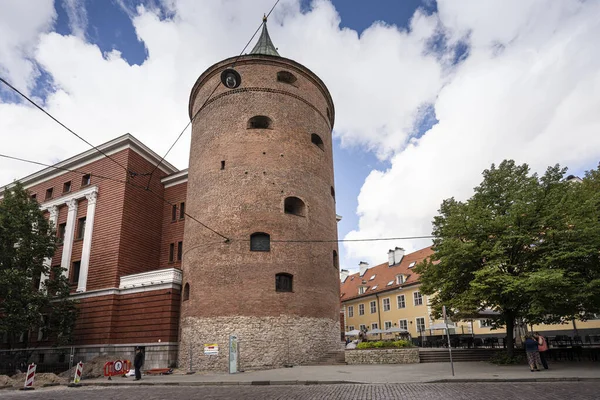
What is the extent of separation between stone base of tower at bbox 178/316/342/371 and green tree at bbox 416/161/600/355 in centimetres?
625

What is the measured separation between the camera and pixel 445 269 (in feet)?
59.0

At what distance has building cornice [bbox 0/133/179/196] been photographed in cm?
2828

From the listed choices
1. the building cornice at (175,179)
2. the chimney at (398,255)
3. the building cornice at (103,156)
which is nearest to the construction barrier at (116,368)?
the building cornice at (175,179)

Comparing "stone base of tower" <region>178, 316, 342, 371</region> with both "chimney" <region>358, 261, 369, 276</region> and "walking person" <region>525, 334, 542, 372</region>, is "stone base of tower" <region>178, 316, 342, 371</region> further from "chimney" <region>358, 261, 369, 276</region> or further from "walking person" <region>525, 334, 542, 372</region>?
"chimney" <region>358, 261, 369, 276</region>

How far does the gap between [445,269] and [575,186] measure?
6238 mm

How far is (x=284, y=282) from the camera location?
2133cm

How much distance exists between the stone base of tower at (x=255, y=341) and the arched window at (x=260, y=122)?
1041 centimetres

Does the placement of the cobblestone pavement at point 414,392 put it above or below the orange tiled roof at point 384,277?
below

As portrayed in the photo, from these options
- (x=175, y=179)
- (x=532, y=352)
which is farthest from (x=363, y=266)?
(x=532, y=352)

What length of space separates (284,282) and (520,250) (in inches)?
414

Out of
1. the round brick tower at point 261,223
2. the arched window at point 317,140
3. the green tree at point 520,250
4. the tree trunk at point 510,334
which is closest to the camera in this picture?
the green tree at point 520,250

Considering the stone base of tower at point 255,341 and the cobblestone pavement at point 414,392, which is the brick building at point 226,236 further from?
the cobblestone pavement at point 414,392

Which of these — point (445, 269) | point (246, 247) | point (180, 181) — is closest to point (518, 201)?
point (445, 269)

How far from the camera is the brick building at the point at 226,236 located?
2069 centimetres
